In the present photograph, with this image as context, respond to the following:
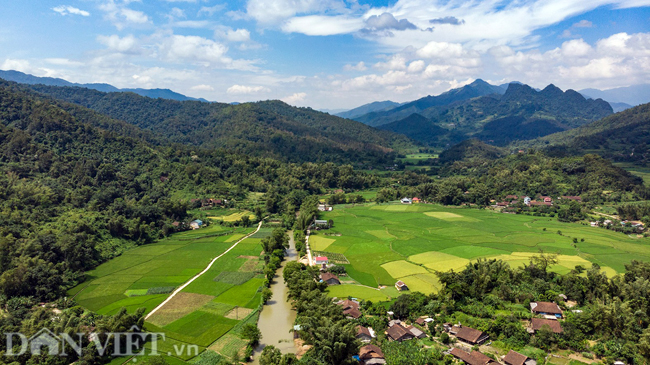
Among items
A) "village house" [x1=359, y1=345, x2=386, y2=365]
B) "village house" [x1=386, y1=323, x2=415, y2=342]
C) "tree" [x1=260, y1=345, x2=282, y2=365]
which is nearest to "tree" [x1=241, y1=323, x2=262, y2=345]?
"tree" [x1=260, y1=345, x2=282, y2=365]

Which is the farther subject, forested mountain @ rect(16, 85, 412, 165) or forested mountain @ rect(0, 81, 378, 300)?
forested mountain @ rect(16, 85, 412, 165)

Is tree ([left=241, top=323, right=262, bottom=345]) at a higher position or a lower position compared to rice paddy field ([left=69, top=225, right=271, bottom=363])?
higher

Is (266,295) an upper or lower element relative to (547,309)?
lower

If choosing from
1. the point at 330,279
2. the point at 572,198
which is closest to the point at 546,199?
the point at 572,198

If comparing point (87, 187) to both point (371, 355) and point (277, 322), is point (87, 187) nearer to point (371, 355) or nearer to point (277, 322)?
point (277, 322)

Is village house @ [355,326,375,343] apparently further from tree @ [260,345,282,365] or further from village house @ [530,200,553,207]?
village house @ [530,200,553,207]

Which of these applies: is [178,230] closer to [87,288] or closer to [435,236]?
[87,288]

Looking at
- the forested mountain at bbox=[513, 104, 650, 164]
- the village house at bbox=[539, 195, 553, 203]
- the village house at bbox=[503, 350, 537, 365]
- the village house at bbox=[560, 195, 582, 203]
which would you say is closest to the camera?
the village house at bbox=[503, 350, 537, 365]
